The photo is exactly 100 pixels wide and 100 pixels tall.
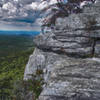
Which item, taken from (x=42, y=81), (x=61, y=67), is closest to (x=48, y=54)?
(x=42, y=81)

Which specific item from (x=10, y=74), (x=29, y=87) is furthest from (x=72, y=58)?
(x=10, y=74)

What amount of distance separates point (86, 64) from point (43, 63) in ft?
12.4

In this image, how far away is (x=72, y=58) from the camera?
372 inches

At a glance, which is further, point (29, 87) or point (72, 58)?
point (29, 87)

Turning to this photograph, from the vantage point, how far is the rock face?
6.95 metres

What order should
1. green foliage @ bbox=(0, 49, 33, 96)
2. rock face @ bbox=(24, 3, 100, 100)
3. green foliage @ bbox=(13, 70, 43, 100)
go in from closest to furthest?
rock face @ bbox=(24, 3, 100, 100) < green foliage @ bbox=(13, 70, 43, 100) < green foliage @ bbox=(0, 49, 33, 96)

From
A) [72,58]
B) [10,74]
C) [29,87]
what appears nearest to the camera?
[72,58]

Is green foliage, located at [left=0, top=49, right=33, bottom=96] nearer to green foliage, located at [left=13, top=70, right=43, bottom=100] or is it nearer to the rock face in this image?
green foliage, located at [left=13, top=70, right=43, bottom=100]

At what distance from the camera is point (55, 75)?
7.62 meters

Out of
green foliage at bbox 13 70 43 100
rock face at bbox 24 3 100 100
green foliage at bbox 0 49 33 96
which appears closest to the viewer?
rock face at bbox 24 3 100 100

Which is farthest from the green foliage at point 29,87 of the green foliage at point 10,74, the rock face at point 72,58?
the green foliage at point 10,74

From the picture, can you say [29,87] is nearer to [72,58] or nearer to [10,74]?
[72,58]

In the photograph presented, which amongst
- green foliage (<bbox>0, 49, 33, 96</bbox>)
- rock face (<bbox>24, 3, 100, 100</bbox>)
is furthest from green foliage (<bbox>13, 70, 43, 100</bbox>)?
green foliage (<bbox>0, 49, 33, 96</bbox>)

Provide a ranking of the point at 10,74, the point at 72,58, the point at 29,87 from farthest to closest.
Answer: the point at 10,74 < the point at 29,87 < the point at 72,58
